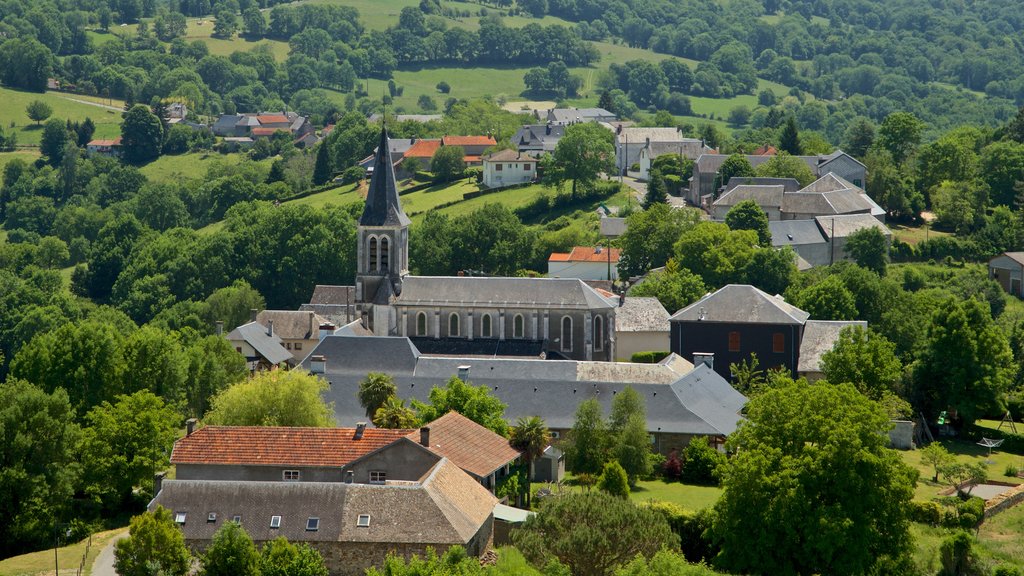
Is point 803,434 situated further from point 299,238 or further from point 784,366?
point 299,238

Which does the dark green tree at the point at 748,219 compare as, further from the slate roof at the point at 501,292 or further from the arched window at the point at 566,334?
the arched window at the point at 566,334

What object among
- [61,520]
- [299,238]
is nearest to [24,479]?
[61,520]

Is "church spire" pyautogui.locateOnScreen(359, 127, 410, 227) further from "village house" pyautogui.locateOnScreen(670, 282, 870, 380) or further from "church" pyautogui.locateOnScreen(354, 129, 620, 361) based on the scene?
"village house" pyautogui.locateOnScreen(670, 282, 870, 380)

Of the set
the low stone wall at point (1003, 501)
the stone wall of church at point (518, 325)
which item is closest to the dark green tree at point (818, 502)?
the low stone wall at point (1003, 501)

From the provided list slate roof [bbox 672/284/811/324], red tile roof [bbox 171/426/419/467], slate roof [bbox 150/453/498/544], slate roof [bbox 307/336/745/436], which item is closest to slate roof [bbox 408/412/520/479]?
red tile roof [bbox 171/426/419/467]

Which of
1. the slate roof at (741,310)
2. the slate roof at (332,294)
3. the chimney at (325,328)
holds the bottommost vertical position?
the slate roof at (332,294)

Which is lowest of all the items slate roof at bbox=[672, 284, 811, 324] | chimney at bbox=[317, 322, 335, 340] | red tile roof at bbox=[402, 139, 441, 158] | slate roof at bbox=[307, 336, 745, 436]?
red tile roof at bbox=[402, 139, 441, 158]

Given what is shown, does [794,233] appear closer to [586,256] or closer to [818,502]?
[586,256]
